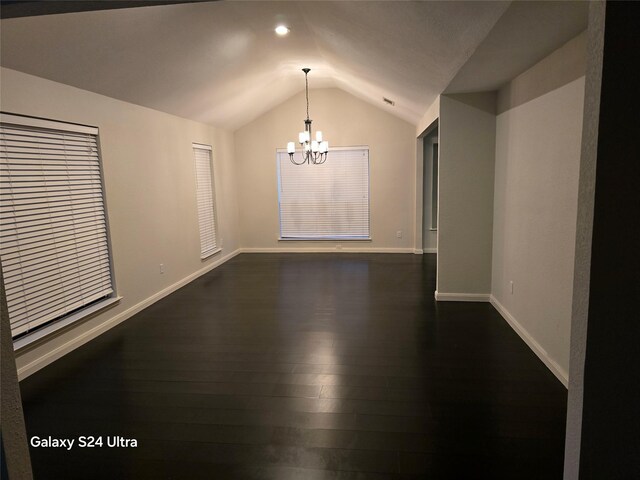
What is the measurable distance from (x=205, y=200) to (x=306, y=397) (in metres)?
4.64

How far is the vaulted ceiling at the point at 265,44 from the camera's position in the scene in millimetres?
2365

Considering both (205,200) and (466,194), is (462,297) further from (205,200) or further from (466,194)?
(205,200)

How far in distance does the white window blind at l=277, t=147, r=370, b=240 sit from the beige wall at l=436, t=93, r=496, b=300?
10.5 ft

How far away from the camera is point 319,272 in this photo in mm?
6336

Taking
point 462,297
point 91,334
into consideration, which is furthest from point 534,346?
point 91,334

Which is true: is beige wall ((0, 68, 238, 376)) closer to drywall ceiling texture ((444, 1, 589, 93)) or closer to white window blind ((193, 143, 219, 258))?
white window blind ((193, 143, 219, 258))

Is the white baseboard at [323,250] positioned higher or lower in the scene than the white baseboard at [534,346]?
higher

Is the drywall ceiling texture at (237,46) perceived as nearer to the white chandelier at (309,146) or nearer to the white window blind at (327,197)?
the white chandelier at (309,146)

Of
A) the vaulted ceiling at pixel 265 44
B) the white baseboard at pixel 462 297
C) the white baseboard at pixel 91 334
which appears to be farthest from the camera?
the white baseboard at pixel 462 297

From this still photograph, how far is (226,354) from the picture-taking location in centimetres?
349

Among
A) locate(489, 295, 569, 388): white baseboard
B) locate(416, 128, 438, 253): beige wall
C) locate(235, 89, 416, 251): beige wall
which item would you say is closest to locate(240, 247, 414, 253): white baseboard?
locate(235, 89, 416, 251): beige wall

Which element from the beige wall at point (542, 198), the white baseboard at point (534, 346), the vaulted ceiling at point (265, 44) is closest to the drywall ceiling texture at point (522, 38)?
the vaulted ceiling at point (265, 44)

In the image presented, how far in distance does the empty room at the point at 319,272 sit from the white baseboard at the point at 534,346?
0.03 m

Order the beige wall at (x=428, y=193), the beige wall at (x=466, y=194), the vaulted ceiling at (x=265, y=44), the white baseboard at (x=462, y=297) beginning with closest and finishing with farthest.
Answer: the vaulted ceiling at (x=265, y=44)
the beige wall at (x=466, y=194)
the white baseboard at (x=462, y=297)
the beige wall at (x=428, y=193)
